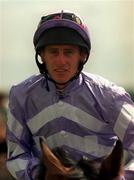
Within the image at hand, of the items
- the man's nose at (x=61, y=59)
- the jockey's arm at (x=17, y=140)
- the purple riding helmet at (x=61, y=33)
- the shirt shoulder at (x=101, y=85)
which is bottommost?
the jockey's arm at (x=17, y=140)

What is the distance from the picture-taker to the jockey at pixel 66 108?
4.67 m

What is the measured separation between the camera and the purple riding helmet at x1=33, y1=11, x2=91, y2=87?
4.61 metres

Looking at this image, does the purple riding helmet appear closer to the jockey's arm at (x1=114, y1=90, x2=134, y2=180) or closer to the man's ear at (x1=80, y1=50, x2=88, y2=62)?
the man's ear at (x1=80, y1=50, x2=88, y2=62)

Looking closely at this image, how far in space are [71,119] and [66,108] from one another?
0.07 m

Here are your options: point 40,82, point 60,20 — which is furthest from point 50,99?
point 60,20

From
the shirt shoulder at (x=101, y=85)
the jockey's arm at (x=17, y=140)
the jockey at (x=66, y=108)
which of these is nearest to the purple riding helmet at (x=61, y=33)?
the jockey at (x=66, y=108)

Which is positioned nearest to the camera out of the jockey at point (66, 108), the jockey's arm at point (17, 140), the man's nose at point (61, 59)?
the man's nose at point (61, 59)

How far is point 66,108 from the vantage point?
4.79m

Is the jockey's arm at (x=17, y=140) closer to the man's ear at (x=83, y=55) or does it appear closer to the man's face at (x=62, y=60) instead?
the man's face at (x=62, y=60)

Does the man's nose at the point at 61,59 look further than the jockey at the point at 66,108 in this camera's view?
No

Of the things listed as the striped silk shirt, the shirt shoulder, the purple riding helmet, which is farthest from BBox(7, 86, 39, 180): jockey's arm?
the shirt shoulder

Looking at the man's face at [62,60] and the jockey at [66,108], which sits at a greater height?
the man's face at [62,60]

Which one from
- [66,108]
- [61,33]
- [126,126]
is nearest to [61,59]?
[61,33]

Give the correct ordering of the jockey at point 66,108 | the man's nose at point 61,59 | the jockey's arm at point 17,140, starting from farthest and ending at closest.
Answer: the jockey's arm at point 17,140 < the jockey at point 66,108 < the man's nose at point 61,59
